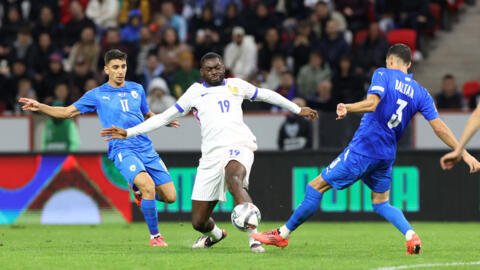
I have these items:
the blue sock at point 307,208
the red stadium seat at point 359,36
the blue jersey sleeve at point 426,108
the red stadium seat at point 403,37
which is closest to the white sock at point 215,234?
the blue sock at point 307,208

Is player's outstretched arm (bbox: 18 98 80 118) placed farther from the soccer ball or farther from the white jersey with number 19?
the soccer ball

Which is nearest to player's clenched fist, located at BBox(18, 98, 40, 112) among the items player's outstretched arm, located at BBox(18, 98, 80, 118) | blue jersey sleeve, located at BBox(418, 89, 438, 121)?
player's outstretched arm, located at BBox(18, 98, 80, 118)

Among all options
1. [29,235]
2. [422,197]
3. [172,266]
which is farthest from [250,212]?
[422,197]

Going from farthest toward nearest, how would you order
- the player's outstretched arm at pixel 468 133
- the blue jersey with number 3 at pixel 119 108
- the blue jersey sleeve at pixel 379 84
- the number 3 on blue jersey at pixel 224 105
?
the blue jersey with number 3 at pixel 119 108, the number 3 on blue jersey at pixel 224 105, the blue jersey sleeve at pixel 379 84, the player's outstretched arm at pixel 468 133

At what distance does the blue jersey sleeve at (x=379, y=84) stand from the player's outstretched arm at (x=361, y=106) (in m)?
0.05

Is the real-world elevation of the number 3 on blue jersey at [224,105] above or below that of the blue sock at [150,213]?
above

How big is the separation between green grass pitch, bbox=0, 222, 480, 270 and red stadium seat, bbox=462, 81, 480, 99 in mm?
3723

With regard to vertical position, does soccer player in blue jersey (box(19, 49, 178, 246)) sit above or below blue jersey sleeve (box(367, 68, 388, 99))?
below

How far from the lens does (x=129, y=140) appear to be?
10664 mm

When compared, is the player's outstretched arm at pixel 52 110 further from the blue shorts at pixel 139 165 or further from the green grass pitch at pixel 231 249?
the green grass pitch at pixel 231 249

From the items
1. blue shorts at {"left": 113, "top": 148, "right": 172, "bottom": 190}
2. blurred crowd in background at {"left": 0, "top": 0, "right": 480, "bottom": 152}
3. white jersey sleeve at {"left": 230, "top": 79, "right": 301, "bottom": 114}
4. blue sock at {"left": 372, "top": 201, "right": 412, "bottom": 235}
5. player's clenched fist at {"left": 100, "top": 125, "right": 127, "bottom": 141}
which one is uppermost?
blurred crowd in background at {"left": 0, "top": 0, "right": 480, "bottom": 152}

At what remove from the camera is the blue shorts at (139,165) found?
34.4ft

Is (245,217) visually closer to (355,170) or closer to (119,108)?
(355,170)

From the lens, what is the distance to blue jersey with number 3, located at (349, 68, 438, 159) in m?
8.99
